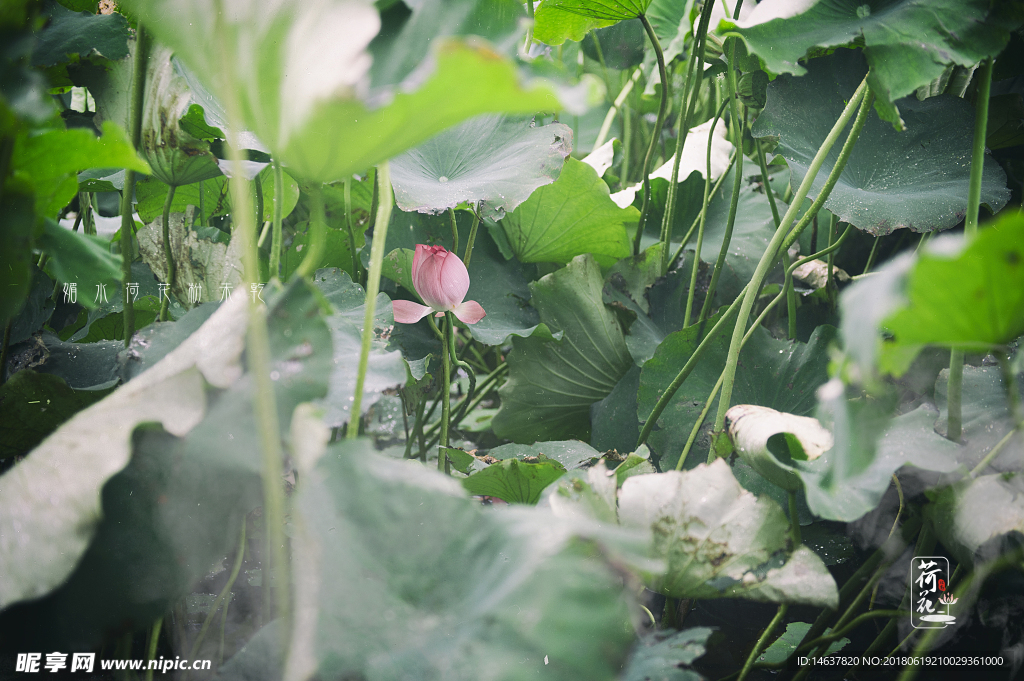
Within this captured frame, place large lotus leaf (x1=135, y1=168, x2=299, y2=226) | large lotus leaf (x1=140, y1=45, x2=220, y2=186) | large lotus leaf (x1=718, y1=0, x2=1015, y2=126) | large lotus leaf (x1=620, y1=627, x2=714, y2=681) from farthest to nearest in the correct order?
large lotus leaf (x1=135, y1=168, x2=299, y2=226)
large lotus leaf (x1=140, y1=45, x2=220, y2=186)
large lotus leaf (x1=718, y1=0, x2=1015, y2=126)
large lotus leaf (x1=620, y1=627, x2=714, y2=681)

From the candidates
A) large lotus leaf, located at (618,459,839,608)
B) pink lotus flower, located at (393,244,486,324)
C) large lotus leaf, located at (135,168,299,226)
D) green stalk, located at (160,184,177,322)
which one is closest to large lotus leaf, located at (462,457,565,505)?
large lotus leaf, located at (618,459,839,608)

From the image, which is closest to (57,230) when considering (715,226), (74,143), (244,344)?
(74,143)

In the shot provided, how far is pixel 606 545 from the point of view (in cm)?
Answer: 27

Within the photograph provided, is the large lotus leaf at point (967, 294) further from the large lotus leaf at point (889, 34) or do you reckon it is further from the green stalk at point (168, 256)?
the green stalk at point (168, 256)

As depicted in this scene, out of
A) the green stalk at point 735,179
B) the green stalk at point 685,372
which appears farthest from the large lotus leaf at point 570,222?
the green stalk at point 685,372

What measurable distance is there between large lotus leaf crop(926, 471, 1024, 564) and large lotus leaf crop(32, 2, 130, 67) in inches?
35.1

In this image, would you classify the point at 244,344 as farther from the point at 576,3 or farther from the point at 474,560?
the point at 576,3

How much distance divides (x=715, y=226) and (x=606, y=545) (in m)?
0.79

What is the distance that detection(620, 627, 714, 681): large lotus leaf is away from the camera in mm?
384

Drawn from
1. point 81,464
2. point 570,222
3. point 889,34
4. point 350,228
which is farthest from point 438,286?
point 889,34

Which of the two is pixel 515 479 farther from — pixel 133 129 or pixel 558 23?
pixel 558 23

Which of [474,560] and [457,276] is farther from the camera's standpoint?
[457,276]

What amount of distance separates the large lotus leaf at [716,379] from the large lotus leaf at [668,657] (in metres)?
0.31

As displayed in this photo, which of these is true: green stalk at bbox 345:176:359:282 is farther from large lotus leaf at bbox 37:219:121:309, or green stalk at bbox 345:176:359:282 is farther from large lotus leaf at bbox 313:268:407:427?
large lotus leaf at bbox 37:219:121:309
